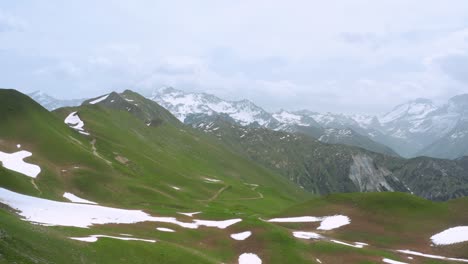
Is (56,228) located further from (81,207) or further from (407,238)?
(407,238)

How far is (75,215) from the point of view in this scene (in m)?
62.2

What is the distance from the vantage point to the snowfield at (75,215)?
188 ft

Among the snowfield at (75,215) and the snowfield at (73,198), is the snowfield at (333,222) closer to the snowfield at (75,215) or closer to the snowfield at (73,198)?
the snowfield at (75,215)

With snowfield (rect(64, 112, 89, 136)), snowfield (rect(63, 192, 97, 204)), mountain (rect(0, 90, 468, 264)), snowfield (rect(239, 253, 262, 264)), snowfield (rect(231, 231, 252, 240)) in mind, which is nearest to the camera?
mountain (rect(0, 90, 468, 264))

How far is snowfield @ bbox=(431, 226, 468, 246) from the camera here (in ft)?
240

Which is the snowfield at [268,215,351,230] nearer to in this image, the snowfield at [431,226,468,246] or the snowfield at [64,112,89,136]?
the snowfield at [431,226,468,246]

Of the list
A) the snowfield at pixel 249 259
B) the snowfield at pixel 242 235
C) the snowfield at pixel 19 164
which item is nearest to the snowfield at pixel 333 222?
the snowfield at pixel 242 235

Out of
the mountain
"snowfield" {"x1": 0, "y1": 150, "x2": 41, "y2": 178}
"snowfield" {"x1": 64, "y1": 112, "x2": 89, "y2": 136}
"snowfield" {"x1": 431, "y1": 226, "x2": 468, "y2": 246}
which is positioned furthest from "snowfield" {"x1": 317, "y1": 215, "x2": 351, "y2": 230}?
"snowfield" {"x1": 64, "y1": 112, "x2": 89, "y2": 136}

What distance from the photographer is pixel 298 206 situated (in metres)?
99.9

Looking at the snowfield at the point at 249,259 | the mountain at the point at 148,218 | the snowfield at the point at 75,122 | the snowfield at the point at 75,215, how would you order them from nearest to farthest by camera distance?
the mountain at the point at 148,218
the snowfield at the point at 75,215
the snowfield at the point at 249,259
the snowfield at the point at 75,122

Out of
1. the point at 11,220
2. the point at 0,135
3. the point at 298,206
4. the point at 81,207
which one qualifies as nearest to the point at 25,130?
the point at 0,135

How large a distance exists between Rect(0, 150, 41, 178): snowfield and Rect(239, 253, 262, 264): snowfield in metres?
54.3

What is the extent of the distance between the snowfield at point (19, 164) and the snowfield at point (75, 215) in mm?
27297

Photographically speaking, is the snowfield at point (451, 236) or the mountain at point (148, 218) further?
the snowfield at point (451, 236)
